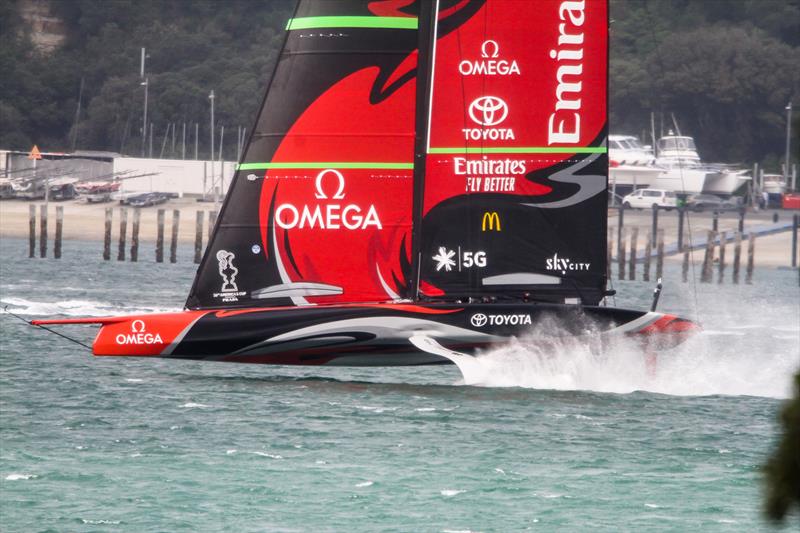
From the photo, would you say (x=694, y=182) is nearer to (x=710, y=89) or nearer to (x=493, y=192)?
(x=710, y=89)

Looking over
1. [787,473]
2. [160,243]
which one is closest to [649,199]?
[160,243]

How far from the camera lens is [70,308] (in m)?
24.4

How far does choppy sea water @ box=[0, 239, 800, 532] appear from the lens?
10.2 m

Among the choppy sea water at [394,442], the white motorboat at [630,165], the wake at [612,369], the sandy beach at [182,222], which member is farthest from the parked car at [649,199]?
the wake at [612,369]

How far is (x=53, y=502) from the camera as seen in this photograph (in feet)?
33.6

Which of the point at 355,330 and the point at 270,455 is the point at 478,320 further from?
the point at 270,455

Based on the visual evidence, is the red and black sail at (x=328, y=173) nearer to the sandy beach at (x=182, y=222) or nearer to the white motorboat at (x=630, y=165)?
the sandy beach at (x=182, y=222)

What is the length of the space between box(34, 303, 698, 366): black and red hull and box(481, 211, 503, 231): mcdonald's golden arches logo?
2.77 feet

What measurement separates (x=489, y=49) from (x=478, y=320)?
2722mm

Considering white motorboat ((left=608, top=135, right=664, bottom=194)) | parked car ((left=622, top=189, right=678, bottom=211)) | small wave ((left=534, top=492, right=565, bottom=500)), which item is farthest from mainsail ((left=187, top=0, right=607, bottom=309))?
white motorboat ((left=608, top=135, right=664, bottom=194))

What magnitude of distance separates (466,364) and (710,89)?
186ft

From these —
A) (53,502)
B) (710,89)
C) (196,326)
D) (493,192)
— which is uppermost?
(710,89)

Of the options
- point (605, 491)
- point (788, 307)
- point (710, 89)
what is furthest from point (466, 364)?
point (710, 89)

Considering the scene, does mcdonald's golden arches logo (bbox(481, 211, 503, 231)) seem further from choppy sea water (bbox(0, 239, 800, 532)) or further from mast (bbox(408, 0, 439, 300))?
choppy sea water (bbox(0, 239, 800, 532))
